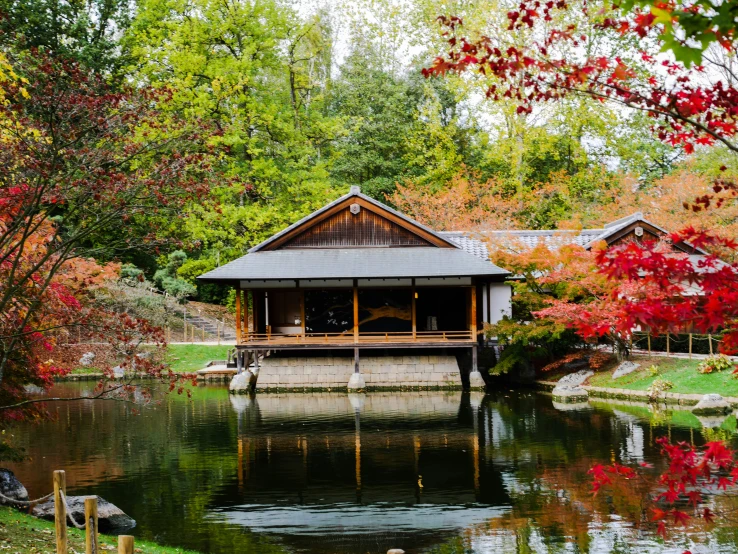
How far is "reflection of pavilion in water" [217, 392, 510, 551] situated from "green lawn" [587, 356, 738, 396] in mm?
4719

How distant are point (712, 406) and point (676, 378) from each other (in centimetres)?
268

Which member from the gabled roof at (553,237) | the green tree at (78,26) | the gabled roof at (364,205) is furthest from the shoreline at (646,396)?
the green tree at (78,26)

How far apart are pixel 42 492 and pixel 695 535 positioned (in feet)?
31.4

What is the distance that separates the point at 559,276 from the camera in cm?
2267

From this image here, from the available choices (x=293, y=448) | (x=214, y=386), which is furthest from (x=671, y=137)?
(x=214, y=386)

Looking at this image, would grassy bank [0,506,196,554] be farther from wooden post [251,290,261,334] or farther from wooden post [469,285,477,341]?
wooden post [251,290,261,334]

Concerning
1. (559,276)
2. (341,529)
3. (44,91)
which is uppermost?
(44,91)

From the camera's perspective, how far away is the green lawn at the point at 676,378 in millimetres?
19266

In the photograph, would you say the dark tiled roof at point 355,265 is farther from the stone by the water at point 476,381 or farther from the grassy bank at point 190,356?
the grassy bank at point 190,356

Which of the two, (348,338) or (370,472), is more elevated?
(348,338)

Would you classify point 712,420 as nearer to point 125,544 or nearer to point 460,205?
point 125,544

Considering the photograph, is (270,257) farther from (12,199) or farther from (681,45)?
(681,45)

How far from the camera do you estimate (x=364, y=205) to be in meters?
26.3

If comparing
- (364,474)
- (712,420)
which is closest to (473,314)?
(712,420)
